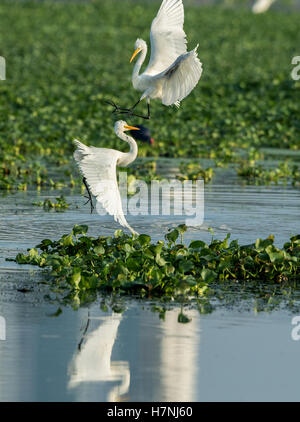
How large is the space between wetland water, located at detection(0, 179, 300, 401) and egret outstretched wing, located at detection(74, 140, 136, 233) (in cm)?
109

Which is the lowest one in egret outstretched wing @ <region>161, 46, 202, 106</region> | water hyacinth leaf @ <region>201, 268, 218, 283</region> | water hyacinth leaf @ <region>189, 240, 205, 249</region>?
water hyacinth leaf @ <region>201, 268, 218, 283</region>

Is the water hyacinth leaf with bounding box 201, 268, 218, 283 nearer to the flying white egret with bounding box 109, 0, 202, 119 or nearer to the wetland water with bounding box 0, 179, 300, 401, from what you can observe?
the wetland water with bounding box 0, 179, 300, 401

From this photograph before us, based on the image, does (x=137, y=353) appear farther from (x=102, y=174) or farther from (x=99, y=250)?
(x=102, y=174)

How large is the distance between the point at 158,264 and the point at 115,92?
651 inches

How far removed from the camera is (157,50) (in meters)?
12.2

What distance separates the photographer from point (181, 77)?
11.0 metres

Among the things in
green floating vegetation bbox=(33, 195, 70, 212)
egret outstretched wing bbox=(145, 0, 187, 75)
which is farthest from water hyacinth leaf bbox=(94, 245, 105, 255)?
egret outstretched wing bbox=(145, 0, 187, 75)

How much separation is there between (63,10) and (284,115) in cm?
2906

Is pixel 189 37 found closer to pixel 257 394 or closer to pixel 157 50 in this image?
pixel 157 50

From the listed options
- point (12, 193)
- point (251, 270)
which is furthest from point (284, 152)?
Answer: point (251, 270)

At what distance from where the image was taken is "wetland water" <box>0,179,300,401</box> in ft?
20.0

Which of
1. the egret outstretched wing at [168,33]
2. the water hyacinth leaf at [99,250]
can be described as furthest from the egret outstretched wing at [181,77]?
the water hyacinth leaf at [99,250]

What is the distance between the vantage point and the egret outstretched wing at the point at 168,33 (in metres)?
12.1
